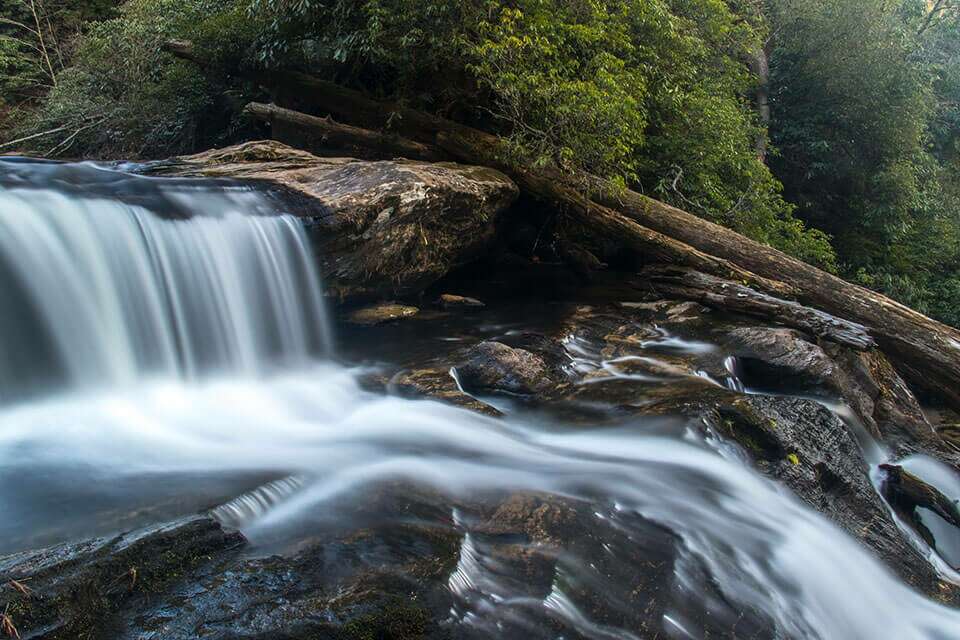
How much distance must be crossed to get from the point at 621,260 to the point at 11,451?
7.84 m

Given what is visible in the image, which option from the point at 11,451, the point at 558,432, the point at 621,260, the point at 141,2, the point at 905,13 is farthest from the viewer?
the point at 905,13

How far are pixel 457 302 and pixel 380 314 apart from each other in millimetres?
1268

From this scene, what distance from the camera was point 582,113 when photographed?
27.3ft

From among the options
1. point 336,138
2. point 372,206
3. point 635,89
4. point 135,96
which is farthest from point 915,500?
point 135,96

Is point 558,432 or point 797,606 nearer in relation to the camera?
point 797,606

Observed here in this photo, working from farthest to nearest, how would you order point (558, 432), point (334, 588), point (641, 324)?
point (641, 324) < point (558, 432) < point (334, 588)

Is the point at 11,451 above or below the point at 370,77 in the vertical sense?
below

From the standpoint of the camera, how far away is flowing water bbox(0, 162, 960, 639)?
11.9ft

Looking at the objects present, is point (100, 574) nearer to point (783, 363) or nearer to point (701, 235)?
point (783, 363)

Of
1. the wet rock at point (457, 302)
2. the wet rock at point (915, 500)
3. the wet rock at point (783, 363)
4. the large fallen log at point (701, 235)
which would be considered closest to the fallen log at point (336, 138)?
the large fallen log at point (701, 235)

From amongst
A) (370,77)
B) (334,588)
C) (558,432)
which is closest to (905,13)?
(370,77)

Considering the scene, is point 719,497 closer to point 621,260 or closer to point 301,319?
point 301,319

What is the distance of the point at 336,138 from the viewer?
964 cm

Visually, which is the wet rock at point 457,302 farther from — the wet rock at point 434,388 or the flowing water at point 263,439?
the wet rock at point 434,388
